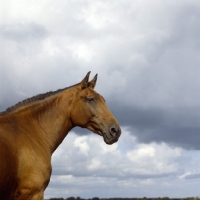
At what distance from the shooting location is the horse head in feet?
39.0

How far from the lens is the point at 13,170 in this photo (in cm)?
1046

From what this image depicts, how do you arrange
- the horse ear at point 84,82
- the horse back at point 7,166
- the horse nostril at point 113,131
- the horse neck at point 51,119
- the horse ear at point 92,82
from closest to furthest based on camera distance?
1. the horse back at point 7,166
2. the horse nostril at point 113,131
3. the horse neck at point 51,119
4. the horse ear at point 84,82
5. the horse ear at point 92,82

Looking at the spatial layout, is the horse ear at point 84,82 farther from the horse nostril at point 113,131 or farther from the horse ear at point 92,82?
the horse nostril at point 113,131

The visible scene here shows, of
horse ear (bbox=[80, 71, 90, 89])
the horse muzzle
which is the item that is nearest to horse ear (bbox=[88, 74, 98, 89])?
horse ear (bbox=[80, 71, 90, 89])

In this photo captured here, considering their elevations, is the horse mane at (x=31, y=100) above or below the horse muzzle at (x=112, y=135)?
above

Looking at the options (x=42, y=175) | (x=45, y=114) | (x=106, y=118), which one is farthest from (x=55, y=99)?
(x=42, y=175)

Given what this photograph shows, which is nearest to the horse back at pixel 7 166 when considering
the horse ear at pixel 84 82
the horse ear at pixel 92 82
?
the horse ear at pixel 84 82

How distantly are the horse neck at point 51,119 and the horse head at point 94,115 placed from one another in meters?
0.25

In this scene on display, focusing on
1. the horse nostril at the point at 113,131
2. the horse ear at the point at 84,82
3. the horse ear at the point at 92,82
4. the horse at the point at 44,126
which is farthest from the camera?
the horse ear at the point at 92,82

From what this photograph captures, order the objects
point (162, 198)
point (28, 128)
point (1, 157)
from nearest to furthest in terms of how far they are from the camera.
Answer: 1. point (1, 157)
2. point (28, 128)
3. point (162, 198)

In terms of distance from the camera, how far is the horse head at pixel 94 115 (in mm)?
11875

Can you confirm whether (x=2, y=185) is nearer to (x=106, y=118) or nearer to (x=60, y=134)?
(x=60, y=134)

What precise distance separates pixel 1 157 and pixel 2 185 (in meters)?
0.67

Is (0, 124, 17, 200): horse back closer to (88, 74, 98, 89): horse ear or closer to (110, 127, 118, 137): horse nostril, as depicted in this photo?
(110, 127, 118, 137): horse nostril
